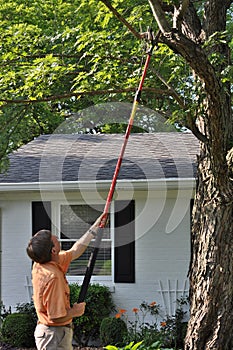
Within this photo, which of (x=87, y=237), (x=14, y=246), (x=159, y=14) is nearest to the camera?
(x=87, y=237)

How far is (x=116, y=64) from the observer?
31.5ft

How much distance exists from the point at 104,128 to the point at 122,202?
30.2ft

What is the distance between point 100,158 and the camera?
13.4m

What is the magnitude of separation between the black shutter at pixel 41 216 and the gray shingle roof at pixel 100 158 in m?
0.47

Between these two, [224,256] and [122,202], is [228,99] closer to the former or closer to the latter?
[224,256]

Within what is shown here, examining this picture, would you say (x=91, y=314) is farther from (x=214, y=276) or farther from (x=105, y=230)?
(x=214, y=276)

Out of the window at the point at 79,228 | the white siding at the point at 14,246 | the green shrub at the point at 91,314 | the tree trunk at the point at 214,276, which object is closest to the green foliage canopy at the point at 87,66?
the tree trunk at the point at 214,276

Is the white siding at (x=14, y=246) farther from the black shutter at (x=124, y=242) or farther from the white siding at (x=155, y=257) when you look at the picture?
the white siding at (x=155, y=257)

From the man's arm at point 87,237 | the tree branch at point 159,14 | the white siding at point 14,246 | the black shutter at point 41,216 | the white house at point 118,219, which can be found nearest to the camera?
the man's arm at point 87,237

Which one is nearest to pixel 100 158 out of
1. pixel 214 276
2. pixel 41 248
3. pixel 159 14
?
pixel 214 276

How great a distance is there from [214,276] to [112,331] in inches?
124

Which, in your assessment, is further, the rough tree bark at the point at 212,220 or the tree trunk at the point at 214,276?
the tree trunk at the point at 214,276

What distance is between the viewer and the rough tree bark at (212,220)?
815cm

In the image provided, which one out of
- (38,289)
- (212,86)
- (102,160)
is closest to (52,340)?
(38,289)
